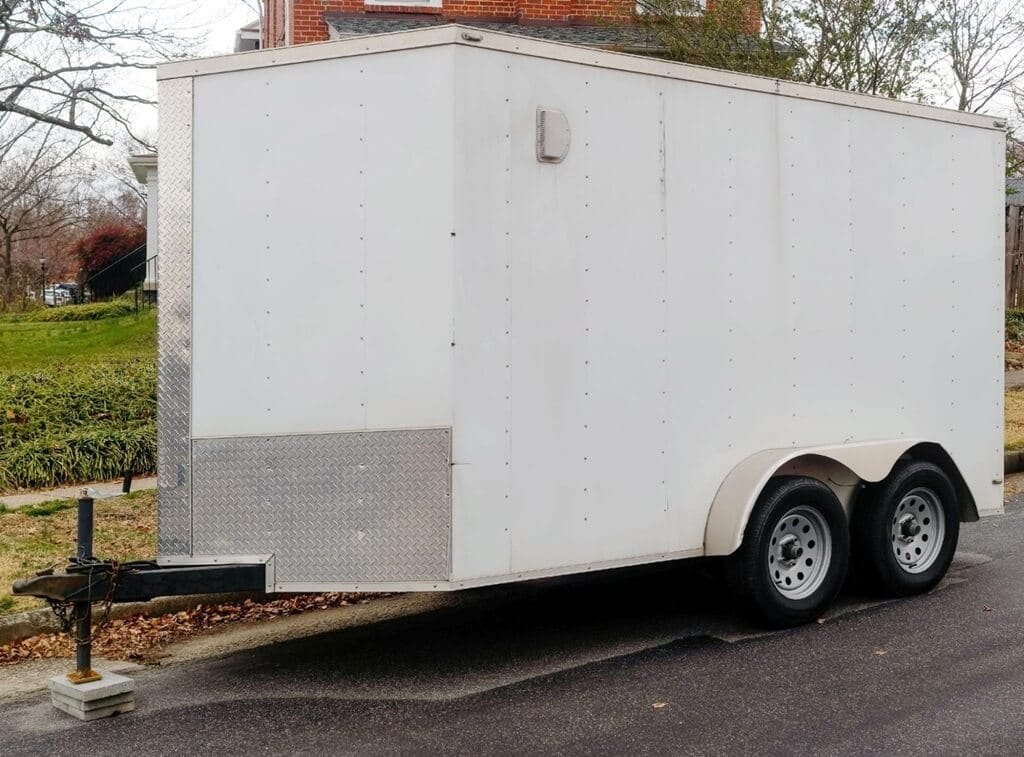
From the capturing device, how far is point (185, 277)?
226 inches

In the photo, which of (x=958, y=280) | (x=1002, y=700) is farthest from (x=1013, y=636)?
(x=958, y=280)

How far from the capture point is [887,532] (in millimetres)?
7195

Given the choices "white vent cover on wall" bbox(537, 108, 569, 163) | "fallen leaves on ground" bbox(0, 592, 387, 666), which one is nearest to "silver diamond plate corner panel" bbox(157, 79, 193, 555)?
"fallen leaves on ground" bbox(0, 592, 387, 666)

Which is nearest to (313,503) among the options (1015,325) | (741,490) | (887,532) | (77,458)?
(741,490)

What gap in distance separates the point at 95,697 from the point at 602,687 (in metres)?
2.38

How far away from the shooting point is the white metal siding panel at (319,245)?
5.62 m

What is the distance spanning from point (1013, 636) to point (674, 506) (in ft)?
6.59

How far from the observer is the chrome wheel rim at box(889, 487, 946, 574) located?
7.39 meters

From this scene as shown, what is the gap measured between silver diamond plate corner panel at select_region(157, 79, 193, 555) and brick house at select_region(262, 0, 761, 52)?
13260mm

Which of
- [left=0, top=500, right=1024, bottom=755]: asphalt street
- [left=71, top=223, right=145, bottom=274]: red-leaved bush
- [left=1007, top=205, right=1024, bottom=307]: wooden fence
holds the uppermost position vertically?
[left=71, top=223, right=145, bottom=274]: red-leaved bush

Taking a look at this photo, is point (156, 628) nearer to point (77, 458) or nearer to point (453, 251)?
point (453, 251)

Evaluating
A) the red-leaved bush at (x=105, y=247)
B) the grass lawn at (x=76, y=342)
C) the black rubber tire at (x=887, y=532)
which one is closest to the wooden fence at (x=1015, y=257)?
the grass lawn at (x=76, y=342)

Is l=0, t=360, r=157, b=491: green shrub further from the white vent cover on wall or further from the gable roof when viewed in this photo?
the white vent cover on wall

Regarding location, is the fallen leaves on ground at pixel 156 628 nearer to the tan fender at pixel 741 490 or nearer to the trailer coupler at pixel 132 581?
the trailer coupler at pixel 132 581
